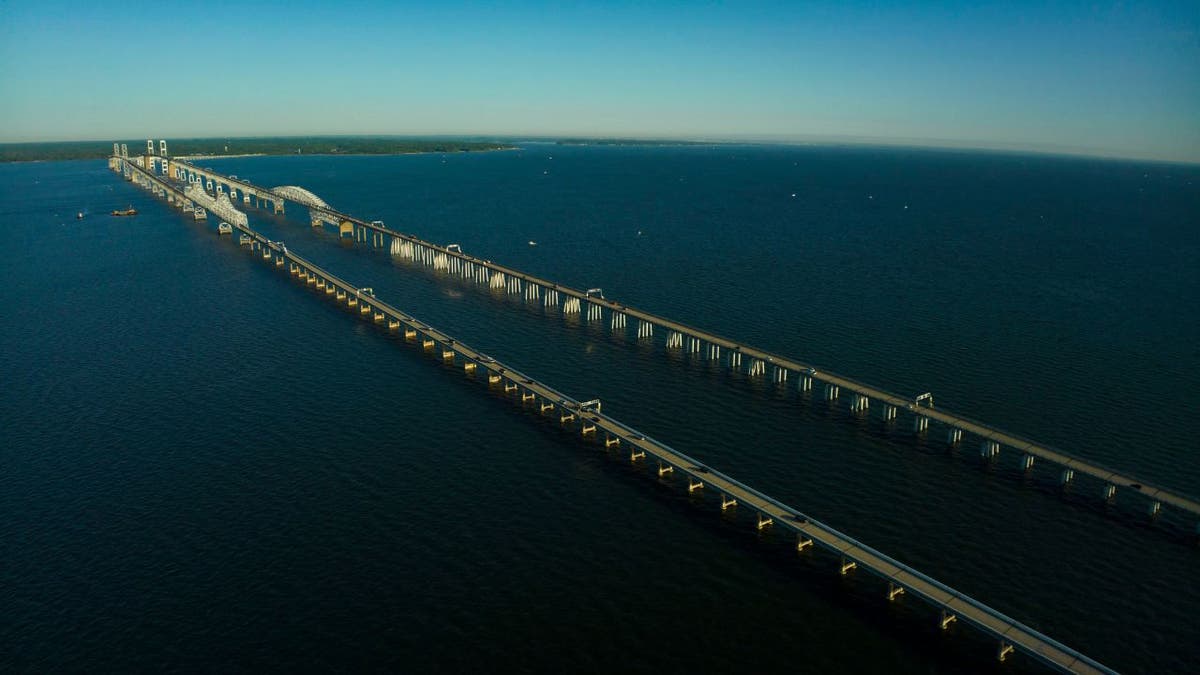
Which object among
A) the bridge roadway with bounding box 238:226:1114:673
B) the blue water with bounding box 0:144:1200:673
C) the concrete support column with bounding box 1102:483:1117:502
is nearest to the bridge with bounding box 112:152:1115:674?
the bridge roadway with bounding box 238:226:1114:673

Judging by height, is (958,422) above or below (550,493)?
above

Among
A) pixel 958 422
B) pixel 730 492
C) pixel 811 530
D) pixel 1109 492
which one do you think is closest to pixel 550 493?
pixel 730 492

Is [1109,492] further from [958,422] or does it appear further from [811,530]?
[811,530]

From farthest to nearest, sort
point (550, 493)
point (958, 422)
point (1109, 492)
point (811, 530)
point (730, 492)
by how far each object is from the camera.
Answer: point (958, 422) → point (550, 493) → point (1109, 492) → point (730, 492) → point (811, 530)

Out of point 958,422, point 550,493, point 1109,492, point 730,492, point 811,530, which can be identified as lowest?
point 550,493

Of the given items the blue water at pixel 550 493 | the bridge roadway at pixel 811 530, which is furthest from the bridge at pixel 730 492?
the blue water at pixel 550 493

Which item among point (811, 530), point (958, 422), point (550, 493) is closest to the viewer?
point (811, 530)

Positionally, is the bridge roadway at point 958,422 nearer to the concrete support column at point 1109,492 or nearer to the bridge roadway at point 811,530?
the concrete support column at point 1109,492

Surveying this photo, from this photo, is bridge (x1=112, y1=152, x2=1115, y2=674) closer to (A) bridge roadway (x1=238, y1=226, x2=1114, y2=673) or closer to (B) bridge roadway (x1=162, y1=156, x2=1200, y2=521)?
(A) bridge roadway (x1=238, y1=226, x2=1114, y2=673)
